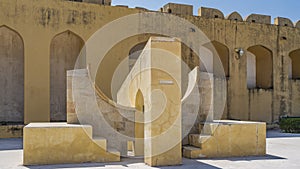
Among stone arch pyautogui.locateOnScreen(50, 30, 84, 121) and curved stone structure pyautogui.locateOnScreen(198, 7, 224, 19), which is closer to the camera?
stone arch pyautogui.locateOnScreen(50, 30, 84, 121)

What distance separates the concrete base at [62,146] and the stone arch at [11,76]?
7538 millimetres

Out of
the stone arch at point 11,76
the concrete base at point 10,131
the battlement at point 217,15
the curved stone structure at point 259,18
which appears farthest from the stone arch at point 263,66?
the concrete base at point 10,131

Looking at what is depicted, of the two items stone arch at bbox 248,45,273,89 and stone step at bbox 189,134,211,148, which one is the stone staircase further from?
stone arch at bbox 248,45,273,89

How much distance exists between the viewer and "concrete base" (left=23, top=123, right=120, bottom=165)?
6238 mm

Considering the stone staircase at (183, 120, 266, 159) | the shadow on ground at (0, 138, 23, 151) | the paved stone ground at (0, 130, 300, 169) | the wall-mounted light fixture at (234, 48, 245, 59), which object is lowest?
the shadow on ground at (0, 138, 23, 151)

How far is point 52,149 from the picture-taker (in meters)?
6.34

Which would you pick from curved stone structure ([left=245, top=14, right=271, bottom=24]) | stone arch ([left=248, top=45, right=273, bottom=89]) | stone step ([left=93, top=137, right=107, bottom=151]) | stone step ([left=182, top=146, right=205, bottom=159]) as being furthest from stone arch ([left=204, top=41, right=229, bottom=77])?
stone step ([left=93, top=137, right=107, bottom=151])

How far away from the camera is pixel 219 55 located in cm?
1645

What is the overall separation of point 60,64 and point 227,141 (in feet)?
28.8

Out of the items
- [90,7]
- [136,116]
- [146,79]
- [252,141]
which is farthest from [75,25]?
[252,141]

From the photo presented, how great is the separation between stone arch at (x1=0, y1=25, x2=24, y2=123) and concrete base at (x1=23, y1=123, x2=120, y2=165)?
24.7 feet

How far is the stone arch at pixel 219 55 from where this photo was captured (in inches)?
627

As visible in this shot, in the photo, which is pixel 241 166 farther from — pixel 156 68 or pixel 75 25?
pixel 75 25

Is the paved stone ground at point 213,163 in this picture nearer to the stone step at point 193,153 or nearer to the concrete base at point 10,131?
the stone step at point 193,153
